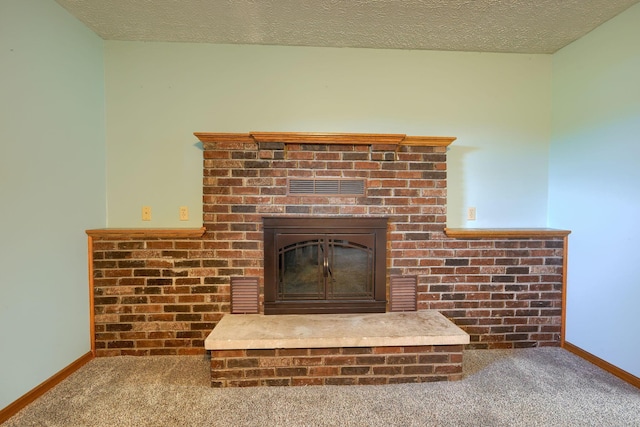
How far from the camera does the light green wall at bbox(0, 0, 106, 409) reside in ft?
5.03

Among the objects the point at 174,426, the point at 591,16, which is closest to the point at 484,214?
the point at 591,16

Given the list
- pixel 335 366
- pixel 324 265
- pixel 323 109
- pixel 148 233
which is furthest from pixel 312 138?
pixel 335 366

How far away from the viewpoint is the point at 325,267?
7.09 feet

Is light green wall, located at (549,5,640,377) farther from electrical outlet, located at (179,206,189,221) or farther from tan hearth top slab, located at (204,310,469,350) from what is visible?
electrical outlet, located at (179,206,189,221)

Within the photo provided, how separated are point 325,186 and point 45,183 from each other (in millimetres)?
1860

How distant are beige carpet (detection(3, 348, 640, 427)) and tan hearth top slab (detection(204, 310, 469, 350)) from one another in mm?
287

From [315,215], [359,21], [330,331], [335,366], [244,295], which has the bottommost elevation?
[335,366]

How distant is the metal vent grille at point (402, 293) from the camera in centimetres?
222

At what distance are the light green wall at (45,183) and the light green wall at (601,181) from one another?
3831 millimetres

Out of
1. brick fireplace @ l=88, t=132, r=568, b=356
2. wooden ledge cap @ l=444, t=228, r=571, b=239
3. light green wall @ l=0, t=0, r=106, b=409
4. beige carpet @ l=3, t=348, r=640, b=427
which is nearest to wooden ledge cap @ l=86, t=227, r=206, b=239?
brick fireplace @ l=88, t=132, r=568, b=356

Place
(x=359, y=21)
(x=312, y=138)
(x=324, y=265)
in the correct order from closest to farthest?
(x=359, y=21) < (x=312, y=138) < (x=324, y=265)

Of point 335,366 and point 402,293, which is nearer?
point 335,366

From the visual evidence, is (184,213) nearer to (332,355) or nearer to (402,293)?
(332,355)

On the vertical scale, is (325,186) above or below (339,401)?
above
